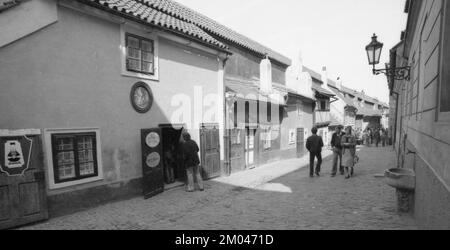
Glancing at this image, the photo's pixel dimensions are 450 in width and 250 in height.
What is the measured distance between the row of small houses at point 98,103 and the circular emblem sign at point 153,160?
3cm

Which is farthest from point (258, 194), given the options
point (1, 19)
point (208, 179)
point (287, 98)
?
point (287, 98)

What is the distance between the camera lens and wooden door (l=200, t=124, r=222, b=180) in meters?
10.3

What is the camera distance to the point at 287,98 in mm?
16438

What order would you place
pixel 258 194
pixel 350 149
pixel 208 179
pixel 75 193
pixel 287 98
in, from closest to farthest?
pixel 75 193, pixel 258 194, pixel 350 149, pixel 208 179, pixel 287 98

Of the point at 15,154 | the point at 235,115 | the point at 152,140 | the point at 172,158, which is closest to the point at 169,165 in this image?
the point at 172,158

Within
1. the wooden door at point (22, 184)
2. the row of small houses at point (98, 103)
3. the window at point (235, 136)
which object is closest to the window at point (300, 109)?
the window at point (235, 136)

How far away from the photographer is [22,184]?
560 cm

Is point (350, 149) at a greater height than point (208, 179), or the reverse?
point (350, 149)

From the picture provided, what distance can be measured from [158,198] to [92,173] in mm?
2086

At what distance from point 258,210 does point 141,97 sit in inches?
194

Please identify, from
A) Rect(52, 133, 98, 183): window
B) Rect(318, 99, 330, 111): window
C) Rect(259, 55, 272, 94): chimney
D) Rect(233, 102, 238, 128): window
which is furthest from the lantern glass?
Rect(318, 99, 330, 111): window

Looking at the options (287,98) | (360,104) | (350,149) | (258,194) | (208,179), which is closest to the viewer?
(258,194)
